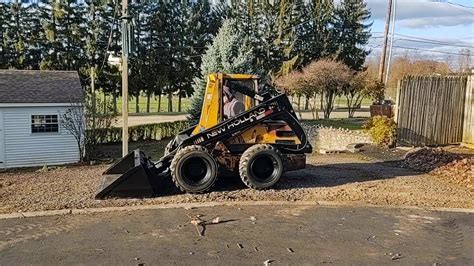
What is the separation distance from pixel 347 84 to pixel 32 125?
21.9 metres

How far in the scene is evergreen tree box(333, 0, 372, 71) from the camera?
148 ft

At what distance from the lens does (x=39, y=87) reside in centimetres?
2016

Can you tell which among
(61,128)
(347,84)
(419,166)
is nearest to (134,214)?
(419,166)

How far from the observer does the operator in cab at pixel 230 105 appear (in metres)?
9.39

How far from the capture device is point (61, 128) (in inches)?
773

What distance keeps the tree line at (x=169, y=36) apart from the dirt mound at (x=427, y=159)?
27.1 metres

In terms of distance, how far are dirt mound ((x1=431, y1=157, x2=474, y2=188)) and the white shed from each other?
559 inches

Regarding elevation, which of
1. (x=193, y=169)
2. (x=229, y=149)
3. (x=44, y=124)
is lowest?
(x=44, y=124)

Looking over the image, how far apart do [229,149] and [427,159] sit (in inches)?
242

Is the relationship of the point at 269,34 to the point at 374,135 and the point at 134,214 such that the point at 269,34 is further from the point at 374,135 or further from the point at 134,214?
the point at 134,214

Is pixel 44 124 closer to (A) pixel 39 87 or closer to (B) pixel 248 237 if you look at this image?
(A) pixel 39 87

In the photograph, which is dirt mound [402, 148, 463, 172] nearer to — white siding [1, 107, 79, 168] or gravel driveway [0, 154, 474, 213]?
gravel driveway [0, 154, 474, 213]

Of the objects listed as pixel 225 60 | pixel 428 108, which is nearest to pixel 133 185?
pixel 428 108

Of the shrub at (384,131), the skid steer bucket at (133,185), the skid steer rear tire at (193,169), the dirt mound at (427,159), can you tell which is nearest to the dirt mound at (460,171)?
the dirt mound at (427,159)
